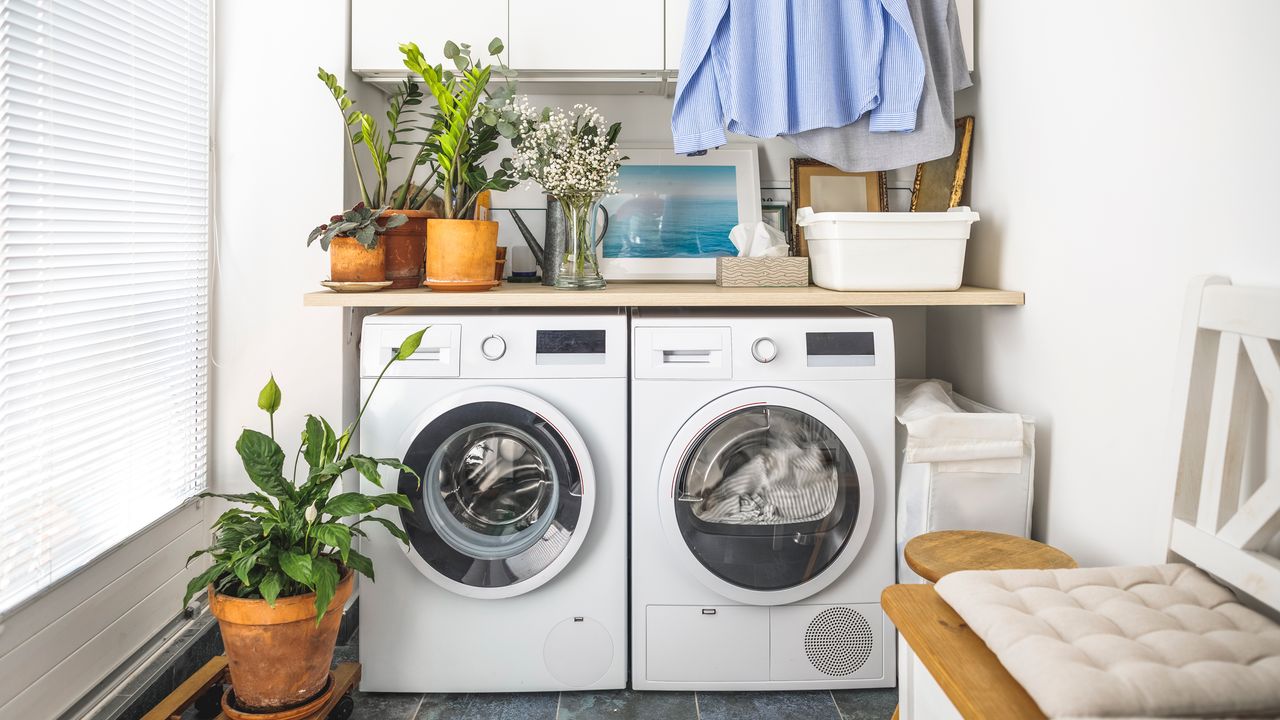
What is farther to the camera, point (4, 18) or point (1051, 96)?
point (1051, 96)

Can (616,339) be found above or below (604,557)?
above

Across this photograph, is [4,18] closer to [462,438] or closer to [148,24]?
[148,24]

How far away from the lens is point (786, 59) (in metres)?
2.08

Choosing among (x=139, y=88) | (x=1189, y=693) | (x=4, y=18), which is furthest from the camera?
(x=139, y=88)

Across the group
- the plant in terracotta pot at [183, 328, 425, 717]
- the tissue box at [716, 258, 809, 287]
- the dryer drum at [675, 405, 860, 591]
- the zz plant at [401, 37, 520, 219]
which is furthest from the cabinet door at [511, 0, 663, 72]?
the dryer drum at [675, 405, 860, 591]

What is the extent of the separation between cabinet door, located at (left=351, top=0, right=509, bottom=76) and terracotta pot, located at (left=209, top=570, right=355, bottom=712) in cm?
142

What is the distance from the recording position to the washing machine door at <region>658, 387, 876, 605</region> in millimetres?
1910

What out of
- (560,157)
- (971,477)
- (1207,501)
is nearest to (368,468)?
(560,157)

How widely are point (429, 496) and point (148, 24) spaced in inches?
49.7

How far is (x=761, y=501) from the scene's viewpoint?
193cm

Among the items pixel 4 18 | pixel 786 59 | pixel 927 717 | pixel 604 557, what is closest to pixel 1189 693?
pixel 927 717

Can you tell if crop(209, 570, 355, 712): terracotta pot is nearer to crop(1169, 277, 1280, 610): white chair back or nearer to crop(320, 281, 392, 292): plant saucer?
crop(320, 281, 392, 292): plant saucer

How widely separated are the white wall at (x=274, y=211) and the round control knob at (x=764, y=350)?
3.64 ft

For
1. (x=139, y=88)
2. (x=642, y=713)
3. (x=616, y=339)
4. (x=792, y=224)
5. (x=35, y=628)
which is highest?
(x=139, y=88)
